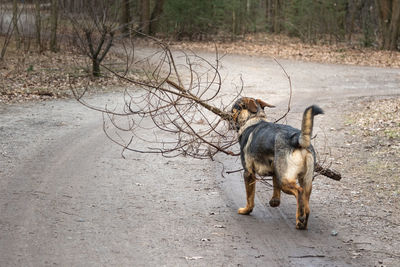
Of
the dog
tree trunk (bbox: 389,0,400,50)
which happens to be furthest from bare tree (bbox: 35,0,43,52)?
the dog

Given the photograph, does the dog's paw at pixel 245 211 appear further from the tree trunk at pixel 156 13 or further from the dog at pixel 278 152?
the tree trunk at pixel 156 13

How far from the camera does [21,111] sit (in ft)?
50.0

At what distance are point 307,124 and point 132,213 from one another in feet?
8.84

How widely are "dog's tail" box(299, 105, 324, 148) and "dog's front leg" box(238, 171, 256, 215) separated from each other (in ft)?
3.50

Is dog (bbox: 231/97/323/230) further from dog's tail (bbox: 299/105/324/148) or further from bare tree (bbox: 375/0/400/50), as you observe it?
bare tree (bbox: 375/0/400/50)

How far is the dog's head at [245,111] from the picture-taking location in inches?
288

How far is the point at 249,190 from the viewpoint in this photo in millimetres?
7156

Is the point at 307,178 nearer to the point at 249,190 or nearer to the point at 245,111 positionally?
the point at 249,190

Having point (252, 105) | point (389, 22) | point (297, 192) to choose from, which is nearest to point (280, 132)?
point (297, 192)

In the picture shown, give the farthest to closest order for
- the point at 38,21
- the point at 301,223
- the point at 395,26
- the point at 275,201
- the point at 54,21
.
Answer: the point at 395,26
the point at 54,21
the point at 38,21
the point at 275,201
the point at 301,223

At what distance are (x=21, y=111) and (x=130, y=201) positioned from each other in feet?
27.3

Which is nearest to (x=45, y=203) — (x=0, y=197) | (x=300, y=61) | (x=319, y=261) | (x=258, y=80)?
(x=0, y=197)

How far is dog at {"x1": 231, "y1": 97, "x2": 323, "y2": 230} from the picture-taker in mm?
6301

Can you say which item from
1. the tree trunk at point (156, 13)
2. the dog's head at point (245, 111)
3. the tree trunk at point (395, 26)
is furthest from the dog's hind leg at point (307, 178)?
the tree trunk at point (156, 13)
